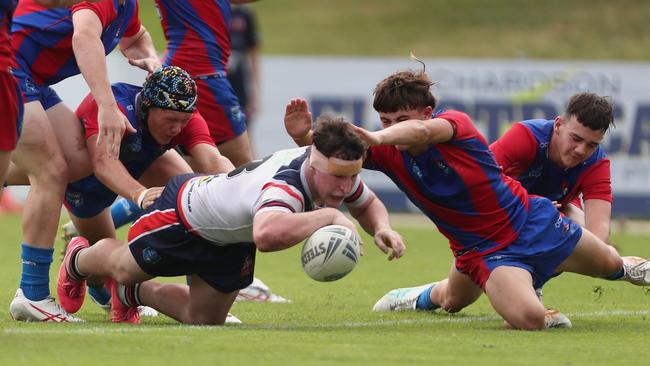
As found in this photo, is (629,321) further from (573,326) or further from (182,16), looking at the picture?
(182,16)

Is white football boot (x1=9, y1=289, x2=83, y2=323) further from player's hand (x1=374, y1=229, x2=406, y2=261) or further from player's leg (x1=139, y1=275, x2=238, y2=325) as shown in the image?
Answer: player's hand (x1=374, y1=229, x2=406, y2=261)

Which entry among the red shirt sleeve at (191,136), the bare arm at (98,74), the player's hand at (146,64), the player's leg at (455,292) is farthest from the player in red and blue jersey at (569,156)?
the bare arm at (98,74)

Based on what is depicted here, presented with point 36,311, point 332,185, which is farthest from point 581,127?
point 36,311

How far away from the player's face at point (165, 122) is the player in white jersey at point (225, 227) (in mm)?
440

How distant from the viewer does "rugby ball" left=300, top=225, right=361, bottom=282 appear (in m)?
6.03

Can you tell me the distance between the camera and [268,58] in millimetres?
16953

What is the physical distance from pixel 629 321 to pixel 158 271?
9.18ft

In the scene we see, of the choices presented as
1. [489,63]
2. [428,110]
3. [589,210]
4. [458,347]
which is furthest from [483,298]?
[489,63]

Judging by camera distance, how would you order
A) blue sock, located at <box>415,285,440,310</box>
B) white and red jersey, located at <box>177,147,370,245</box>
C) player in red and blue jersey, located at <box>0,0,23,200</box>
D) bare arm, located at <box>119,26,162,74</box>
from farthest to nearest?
bare arm, located at <box>119,26,162,74</box>, blue sock, located at <box>415,285,440,310</box>, white and red jersey, located at <box>177,147,370,245</box>, player in red and blue jersey, located at <box>0,0,23,200</box>

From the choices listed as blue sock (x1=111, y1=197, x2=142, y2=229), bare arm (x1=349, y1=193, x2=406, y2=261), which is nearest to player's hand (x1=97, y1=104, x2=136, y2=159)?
bare arm (x1=349, y1=193, x2=406, y2=261)

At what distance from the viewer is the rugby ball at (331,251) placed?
603 cm

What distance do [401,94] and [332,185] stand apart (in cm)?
93

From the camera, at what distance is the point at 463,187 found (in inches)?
279

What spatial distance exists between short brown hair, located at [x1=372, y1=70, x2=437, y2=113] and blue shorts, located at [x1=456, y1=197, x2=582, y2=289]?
3.23 feet
